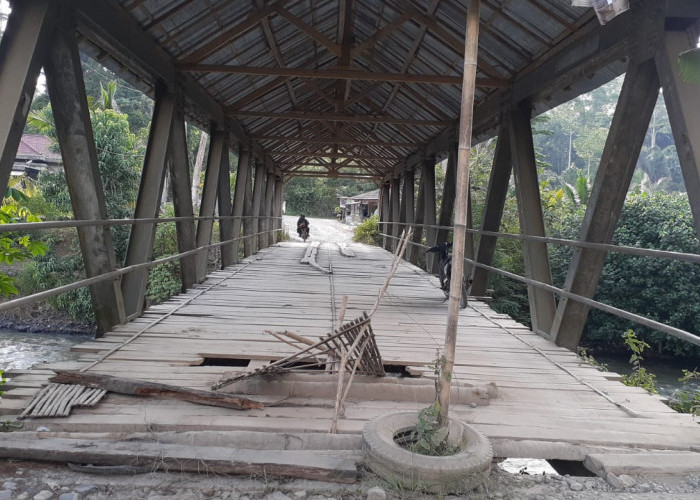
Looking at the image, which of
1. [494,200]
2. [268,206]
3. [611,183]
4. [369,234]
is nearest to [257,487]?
[611,183]

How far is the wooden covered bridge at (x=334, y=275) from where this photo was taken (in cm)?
228

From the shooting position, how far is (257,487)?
6.37 feet

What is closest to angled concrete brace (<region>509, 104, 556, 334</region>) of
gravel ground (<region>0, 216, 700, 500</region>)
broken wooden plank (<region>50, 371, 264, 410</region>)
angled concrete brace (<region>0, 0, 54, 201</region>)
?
gravel ground (<region>0, 216, 700, 500</region>)

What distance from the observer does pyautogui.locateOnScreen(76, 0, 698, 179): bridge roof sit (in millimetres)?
4207

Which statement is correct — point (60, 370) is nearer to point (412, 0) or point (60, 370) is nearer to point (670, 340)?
point (412, 0)

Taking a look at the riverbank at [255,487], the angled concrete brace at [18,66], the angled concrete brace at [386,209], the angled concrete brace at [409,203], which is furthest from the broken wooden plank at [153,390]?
the angled concrete brace at [386,209]

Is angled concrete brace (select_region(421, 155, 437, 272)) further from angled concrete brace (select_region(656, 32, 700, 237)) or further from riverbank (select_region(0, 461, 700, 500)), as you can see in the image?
riverbank (select_region(0, 461, 700, 500))

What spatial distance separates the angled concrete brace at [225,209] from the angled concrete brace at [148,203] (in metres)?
3.07

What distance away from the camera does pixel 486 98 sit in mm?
6750

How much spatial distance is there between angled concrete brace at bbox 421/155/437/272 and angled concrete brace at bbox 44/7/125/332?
20.2 feet

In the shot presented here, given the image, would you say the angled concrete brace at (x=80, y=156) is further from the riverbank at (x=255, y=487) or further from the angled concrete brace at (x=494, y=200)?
the angled concrete brace at (x=494, y=200)

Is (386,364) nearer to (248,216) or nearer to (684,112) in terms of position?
(684,112)

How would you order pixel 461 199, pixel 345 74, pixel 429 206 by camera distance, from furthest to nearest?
pixel 429 206 < pixel 345 74 < pixel 461 199

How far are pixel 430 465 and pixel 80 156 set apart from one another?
3135 millimetres
